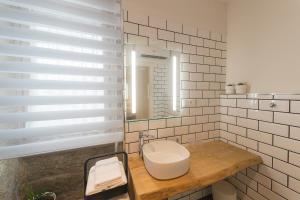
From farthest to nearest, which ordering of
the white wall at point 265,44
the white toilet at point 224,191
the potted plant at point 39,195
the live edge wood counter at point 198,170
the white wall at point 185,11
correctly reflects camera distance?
the white toilet at point 224,191 → the white wall at point 185,11 → the white wall at point 265,44 → the potted plant at point 39,195 → the live edge wood counter at point 198,170

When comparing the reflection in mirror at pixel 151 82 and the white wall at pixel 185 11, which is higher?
the white wall at pixel 185 11

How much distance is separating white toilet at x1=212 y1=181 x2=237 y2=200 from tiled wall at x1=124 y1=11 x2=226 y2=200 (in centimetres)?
19

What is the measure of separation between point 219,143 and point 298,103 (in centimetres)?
72

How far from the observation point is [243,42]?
4.37 feet

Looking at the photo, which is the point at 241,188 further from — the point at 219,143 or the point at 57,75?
the point at 57,75

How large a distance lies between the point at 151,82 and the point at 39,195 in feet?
3.51

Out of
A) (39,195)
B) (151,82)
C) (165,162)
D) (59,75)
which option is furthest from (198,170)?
(59,75)

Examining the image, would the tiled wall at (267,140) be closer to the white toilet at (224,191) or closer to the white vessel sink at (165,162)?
the white toilet at (224,191)

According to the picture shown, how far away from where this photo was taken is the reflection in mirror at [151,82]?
45.5 inches

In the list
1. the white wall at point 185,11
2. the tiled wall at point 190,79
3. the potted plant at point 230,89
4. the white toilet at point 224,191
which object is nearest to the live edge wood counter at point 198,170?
the tiled wall at point 190,79

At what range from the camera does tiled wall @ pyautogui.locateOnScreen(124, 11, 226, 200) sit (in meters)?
1.15

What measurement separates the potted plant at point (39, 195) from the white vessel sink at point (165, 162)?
630 mm

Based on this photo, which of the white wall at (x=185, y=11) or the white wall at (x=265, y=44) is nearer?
the white wall at (x=265, y=44)

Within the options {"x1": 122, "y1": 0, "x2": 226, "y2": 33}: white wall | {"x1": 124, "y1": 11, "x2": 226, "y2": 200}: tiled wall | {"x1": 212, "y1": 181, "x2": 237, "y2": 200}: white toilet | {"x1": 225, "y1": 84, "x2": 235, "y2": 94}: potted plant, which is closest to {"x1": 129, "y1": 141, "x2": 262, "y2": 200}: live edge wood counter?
{"x1": 124, "y1": 11, "x2": 226, "y2": 200}: tiled wall
